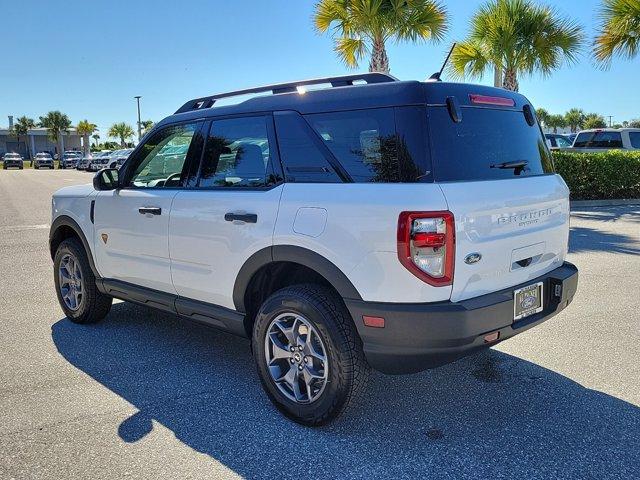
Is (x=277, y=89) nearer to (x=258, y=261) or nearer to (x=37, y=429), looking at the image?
(x=258, y=261)

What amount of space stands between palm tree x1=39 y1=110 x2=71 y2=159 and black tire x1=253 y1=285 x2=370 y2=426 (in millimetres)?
86583

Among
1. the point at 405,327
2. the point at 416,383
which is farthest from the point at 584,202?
the point at 405,327

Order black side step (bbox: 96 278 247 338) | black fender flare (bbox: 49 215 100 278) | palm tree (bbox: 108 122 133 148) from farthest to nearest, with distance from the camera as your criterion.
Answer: palm tree (bbox: 108 122 133 148)
black fender flare (bbox: 49 215 100 278)
black side step (bbox: 96 278 247 338)

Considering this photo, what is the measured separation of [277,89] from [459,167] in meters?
1.42

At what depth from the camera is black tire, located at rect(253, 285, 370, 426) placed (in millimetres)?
2928

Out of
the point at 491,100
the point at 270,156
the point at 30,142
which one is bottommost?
the point at 270,156

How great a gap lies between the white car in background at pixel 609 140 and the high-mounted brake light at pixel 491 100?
54.5ft

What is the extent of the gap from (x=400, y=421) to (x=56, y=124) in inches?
3497

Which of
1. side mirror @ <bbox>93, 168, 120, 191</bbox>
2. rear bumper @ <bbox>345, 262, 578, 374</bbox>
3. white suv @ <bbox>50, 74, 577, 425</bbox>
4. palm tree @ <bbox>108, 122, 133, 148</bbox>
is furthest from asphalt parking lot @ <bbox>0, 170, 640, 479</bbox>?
palm tree @ <bbox>108, 122, 133, 148</bbox>

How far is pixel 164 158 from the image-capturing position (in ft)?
13.8

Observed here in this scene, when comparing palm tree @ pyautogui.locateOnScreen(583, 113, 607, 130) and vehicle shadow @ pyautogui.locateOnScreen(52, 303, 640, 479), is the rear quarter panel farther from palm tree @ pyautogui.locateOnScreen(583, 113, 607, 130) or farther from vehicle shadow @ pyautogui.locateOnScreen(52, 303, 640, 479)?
palm tree @ pyautogui.locateOnScreen(583, 113, 607, 130)

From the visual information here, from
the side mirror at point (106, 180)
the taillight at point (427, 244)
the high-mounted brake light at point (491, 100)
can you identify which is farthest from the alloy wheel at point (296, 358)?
the side mirror at point (106, 180)

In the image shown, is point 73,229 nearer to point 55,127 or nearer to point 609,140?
point 609,140

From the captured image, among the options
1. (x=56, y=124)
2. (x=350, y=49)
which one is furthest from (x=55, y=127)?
(x=350, y=49)
